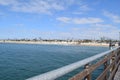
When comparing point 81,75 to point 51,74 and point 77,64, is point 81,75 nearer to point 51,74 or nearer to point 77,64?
point 77,64

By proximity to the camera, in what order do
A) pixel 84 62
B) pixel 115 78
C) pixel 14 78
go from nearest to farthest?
pixel 84 62 < pixel 115 78 < pixel 14 78

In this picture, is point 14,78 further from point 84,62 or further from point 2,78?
point 84,62

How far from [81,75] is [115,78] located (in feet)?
19.8

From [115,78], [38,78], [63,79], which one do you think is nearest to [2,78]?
[63,79]

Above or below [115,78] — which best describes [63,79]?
below

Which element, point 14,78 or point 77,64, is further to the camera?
point 14,78

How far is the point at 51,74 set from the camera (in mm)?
2545

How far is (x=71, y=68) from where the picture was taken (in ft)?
10.9

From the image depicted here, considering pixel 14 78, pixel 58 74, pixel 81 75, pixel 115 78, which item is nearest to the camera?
pixel 58 74

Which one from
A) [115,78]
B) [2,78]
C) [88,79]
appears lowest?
[2,78]

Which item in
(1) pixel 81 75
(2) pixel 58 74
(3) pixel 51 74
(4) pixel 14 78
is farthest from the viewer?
(4) pixel 14 78

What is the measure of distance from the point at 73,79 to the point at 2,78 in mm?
25745

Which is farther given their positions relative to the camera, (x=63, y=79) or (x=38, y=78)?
(x=63, y=79)

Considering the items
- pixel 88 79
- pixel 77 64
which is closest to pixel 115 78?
pixel 88 79
